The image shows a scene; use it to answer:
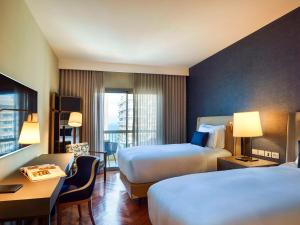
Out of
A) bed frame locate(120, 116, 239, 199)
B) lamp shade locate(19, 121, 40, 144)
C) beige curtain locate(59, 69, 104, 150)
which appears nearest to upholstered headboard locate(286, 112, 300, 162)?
bed frame locate(120, 116, 239, 199)

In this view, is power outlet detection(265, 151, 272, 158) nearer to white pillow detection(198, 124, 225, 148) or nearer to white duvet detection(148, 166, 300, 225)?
white pillow detection(198, 124, 225, 148)

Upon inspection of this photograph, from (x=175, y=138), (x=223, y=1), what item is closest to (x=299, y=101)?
(x=223, y=1)

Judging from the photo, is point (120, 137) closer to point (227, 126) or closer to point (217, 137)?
point (217, 137)

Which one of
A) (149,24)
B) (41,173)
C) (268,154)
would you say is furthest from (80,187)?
(268,154)

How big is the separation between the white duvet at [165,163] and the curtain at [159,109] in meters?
1.90

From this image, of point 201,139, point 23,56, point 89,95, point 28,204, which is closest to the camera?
point 28,204

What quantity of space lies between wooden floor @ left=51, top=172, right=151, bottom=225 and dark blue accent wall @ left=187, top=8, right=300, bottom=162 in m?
2.08

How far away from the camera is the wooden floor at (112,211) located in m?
2.67

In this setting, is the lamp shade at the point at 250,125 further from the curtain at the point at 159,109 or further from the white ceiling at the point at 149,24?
the curtain at the point at 159,109

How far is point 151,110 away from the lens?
5465mm

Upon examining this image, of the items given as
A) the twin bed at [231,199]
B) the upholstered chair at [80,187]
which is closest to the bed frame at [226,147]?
the upholstered chair at [80,187]

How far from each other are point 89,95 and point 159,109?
70.1 inches

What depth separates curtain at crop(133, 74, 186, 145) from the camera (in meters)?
5.38

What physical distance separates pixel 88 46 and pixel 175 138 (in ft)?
Result: 10.2
